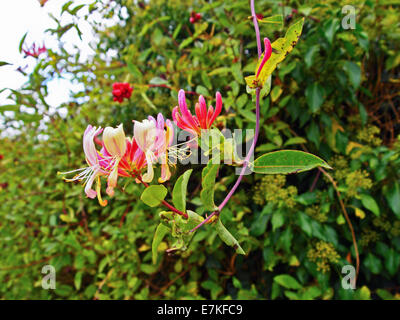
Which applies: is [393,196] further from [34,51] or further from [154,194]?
[34,51]

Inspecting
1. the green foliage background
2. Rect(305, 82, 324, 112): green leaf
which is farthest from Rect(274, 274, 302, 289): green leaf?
Rect(305, 82, 324, 112): green leaf

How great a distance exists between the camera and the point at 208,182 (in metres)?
0.33

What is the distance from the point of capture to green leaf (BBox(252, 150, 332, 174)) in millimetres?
312

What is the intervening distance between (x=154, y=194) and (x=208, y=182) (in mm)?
65

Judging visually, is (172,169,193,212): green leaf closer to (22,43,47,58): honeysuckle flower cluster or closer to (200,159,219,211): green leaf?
(200,159,219,211): green leaf

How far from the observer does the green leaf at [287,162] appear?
312mm

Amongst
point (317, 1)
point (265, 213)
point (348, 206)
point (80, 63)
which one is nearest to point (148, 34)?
point (80, 63)

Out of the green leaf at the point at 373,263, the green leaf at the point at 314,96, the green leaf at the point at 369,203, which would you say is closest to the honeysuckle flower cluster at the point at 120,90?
the green leaf at the point at 314,96

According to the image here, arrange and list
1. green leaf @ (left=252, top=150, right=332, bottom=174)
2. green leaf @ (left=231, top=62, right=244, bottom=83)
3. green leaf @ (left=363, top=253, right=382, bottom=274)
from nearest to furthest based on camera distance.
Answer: green leaf @ (left=252, top=150, right=332, bottom=174) → green leaf @ (left=231, top=62, right=244, bottom=83) → green leaf @ (left=363, top=253, right=382, bottom=274)

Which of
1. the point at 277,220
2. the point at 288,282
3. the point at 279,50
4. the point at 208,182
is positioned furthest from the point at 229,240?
the point at 288,282

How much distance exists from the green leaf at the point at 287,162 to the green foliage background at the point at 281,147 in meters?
0.38

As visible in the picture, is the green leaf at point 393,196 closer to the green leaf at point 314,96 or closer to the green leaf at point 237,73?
the green leaf at point 314,96

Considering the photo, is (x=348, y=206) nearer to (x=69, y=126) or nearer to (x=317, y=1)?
(x=317, y=1)

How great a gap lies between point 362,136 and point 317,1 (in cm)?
44
